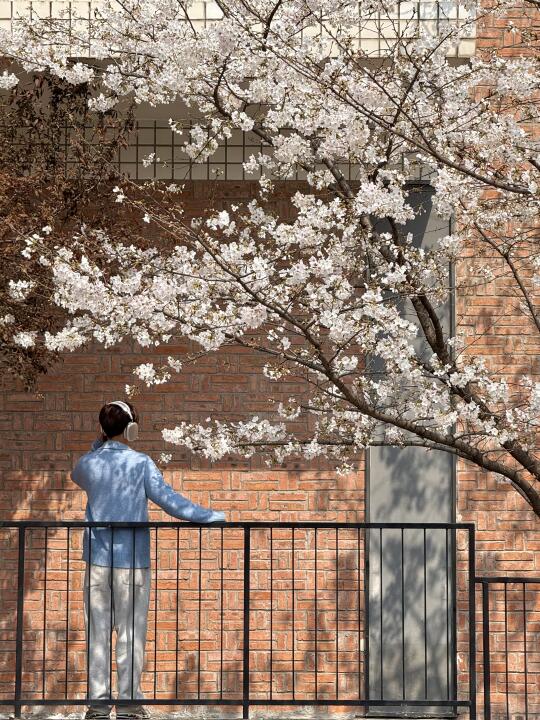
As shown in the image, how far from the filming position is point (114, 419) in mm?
8039

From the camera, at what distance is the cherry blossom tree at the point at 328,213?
275 inches

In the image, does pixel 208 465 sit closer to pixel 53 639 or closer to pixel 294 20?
pixel 53 639

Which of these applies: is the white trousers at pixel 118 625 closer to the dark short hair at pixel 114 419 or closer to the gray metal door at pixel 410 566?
the dark short hair at pixel 114 419

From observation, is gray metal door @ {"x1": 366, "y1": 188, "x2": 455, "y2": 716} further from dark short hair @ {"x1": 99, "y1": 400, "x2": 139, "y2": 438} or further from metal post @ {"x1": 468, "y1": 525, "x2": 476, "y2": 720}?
dark short hair @ {"x1": 99, "y1": 400, "x2": 139, "y2": 438}

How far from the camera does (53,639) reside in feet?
33.5

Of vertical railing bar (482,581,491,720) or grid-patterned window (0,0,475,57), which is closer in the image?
vertical railing bar (482,581,491,720)

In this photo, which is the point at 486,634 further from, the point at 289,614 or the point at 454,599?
the point at 289,614

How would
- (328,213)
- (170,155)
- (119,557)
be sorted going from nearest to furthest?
1. (328,213)
2. (119,557)
3. (170,155)

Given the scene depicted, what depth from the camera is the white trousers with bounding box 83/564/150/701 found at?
309 inches

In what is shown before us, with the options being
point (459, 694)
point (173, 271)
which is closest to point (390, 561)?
point (459, 694)

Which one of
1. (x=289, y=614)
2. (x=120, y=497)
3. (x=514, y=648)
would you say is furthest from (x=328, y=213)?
(x=514, y=648)

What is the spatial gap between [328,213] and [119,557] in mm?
2374

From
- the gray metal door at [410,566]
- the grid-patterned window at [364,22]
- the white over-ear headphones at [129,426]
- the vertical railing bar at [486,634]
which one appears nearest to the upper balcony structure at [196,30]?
the grid-patterned window at [364,22]

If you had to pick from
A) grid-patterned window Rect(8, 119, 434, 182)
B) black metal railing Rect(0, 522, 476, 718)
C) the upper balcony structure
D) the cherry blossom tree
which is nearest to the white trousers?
the cherry blossom tree
